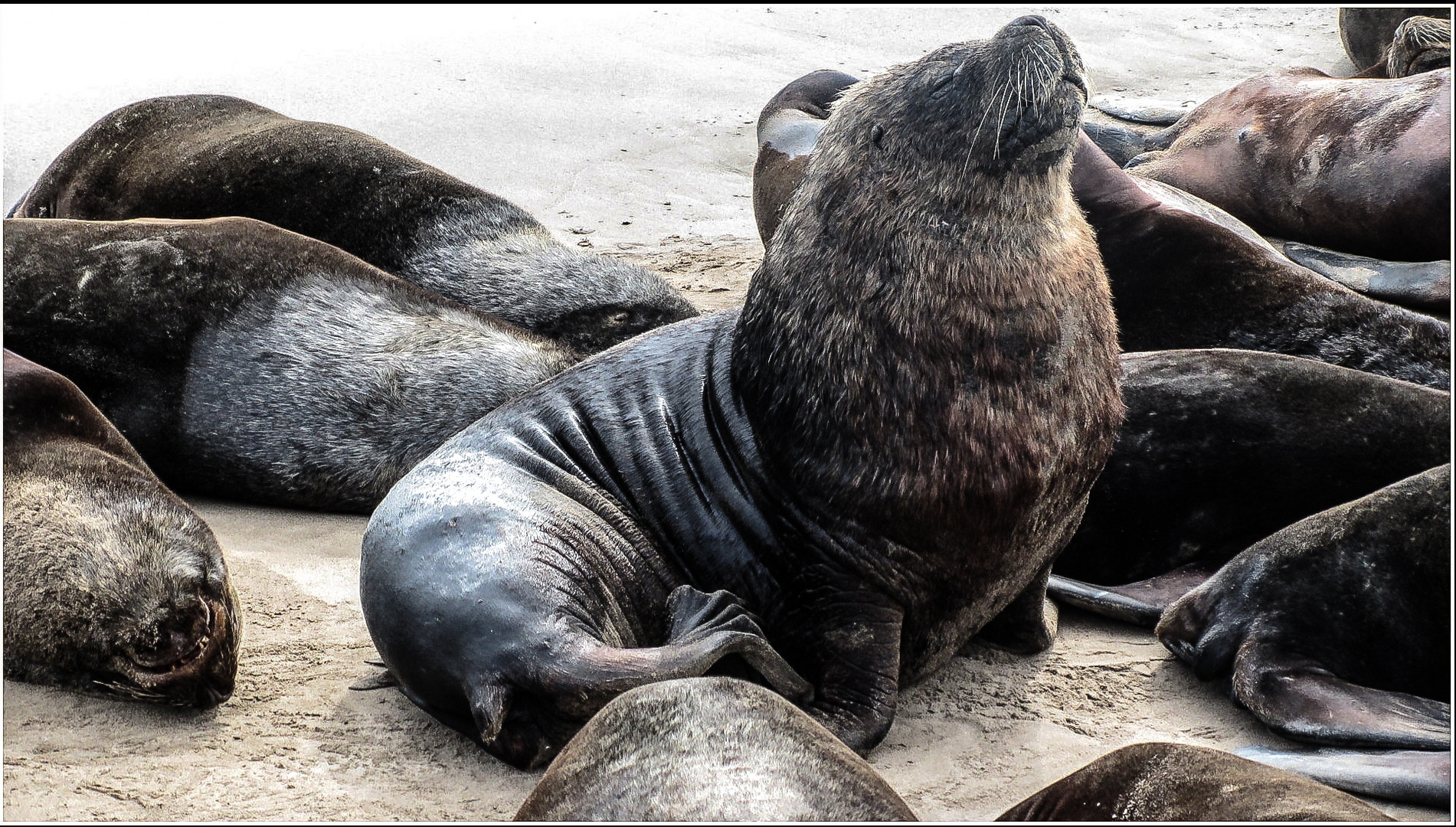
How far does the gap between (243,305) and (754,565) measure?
252cm

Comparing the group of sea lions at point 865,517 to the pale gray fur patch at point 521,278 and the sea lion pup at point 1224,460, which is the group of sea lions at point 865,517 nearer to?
the sea lion pup at point 1224,460

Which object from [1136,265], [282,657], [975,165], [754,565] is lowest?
[282,657]

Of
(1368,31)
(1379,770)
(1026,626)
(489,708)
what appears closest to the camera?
(1379,770)

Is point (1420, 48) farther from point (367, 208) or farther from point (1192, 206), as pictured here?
point (367, 208)

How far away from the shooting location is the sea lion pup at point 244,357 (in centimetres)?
534

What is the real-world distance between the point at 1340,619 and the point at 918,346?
4.18 ft

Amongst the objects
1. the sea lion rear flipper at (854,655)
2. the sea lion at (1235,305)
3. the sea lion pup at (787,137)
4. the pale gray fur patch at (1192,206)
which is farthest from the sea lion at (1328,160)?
the sea lion rear flipper at (854,655)

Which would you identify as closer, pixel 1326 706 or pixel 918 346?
pixel 1326 706

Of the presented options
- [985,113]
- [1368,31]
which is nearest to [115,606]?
[985,113]

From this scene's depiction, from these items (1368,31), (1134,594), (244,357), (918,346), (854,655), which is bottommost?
(1134,594)

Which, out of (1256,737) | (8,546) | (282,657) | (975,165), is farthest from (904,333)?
(8,546)

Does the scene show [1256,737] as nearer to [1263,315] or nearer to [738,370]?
[738,370]

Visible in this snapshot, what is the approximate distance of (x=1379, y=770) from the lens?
10.8 ft

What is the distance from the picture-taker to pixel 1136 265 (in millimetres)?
5578
